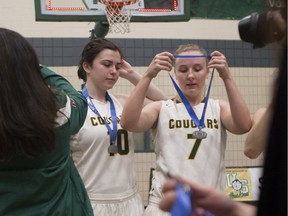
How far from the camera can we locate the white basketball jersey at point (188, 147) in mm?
3732

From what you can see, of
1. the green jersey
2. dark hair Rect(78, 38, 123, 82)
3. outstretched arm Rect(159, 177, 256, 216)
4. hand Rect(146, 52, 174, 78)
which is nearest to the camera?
outstretched arm Rect(159, 177, 256, 216)

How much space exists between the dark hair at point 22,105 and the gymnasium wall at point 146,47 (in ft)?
22.0

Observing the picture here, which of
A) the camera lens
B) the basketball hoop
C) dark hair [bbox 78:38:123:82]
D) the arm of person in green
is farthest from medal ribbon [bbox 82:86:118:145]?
the camera lens

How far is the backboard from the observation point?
6293mm

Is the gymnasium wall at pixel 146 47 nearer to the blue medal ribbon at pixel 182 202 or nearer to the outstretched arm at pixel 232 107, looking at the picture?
the outstretched arm at pixel 232 107

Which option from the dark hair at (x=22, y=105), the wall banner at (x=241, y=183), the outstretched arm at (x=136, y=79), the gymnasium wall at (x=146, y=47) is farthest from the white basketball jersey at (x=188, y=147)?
the gymnasium wall at (x=146, y=47)

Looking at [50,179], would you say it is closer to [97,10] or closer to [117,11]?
[117,11]

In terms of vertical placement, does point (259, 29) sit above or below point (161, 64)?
above

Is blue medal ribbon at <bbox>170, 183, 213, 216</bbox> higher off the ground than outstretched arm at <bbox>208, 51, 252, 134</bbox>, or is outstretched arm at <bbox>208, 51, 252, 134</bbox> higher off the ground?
blue medal ribbon at <bbox>170, 183, 213, 216</bbox>

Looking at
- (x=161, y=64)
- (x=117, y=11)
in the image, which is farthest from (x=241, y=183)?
(x=161, y=64)

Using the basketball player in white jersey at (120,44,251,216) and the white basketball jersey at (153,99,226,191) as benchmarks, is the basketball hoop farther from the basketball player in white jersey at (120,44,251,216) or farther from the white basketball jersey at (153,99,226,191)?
the white basketball jersey at (153,99,226,191)

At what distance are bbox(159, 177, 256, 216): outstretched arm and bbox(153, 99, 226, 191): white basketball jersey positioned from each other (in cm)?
235

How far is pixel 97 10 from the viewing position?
634 cm

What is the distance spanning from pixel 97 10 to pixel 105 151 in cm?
259
